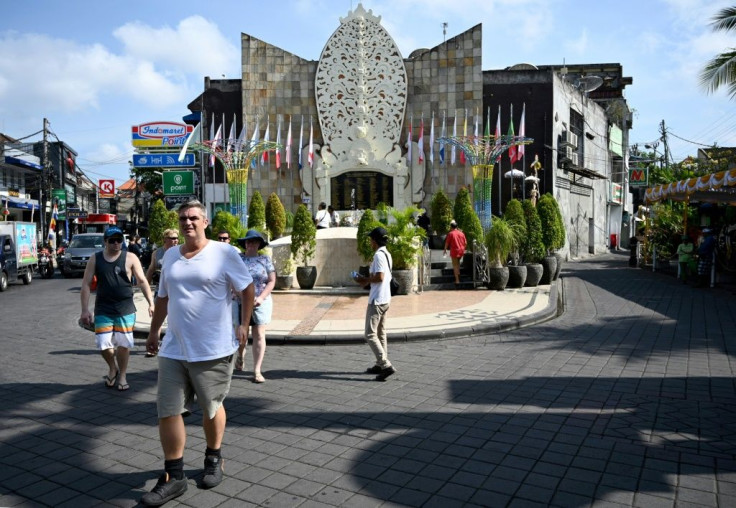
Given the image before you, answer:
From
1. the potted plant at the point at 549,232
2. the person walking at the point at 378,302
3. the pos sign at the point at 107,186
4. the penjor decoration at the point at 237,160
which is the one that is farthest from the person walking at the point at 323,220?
the pos sign at the point at 107,186

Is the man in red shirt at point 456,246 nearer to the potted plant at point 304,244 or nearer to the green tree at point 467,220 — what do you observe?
the green tree at point 467,220

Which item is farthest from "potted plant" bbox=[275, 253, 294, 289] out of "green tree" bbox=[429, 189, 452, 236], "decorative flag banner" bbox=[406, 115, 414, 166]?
"decorative flag banner" bbox=[406, 115, 414, 166]

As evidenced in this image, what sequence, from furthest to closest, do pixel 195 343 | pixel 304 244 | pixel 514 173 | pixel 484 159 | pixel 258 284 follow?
1. pixel 514 173
2. pixel 484 159
3. pixel 304 244
4. pixel 258 284
5. pixel 195 343

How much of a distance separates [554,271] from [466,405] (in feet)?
39.3

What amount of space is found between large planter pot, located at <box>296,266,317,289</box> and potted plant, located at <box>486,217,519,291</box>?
14.7 feet

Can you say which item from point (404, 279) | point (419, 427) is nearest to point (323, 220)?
point (404, 279)

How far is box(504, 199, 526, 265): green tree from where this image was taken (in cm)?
1550

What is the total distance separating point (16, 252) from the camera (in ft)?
66.4

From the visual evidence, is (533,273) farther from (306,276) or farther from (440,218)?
(306,276)

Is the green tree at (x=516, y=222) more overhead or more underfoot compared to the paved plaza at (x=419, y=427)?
more overhead

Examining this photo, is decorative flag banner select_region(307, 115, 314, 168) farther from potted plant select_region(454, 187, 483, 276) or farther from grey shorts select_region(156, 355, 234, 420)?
grey shorts select_region(156, 355, 234, 420)

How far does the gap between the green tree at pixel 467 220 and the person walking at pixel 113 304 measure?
35.0ft

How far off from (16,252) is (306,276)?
11790mm

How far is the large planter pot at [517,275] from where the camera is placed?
604 inches
